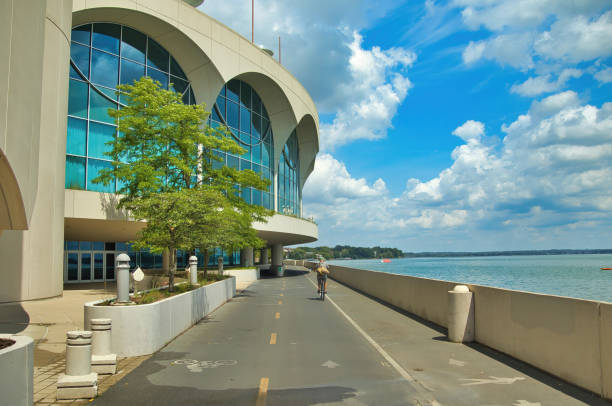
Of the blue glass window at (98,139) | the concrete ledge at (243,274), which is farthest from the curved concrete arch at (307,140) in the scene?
the blue glass window at (98,139)

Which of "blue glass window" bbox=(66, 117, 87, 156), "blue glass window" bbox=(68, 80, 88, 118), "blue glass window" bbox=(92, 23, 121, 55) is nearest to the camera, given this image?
"blue glass window" bbox=(66, 117, 87, 156)

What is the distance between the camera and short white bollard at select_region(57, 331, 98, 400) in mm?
6980

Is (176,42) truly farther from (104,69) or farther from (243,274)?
(243,274)

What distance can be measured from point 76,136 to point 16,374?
25486 mm

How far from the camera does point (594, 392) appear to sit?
22.8ft

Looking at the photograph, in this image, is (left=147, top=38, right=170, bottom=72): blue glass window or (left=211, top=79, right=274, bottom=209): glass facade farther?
(left=211, top=79, right=274, bottom=209): glass facade

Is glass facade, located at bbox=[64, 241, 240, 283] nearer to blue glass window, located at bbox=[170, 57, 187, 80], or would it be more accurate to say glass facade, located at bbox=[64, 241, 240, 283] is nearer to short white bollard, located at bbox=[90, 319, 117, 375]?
blue glass window, located at bbox=[170, 57, 187, 80]

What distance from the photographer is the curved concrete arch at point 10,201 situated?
8509 millimetres

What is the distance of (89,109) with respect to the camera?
2867cm

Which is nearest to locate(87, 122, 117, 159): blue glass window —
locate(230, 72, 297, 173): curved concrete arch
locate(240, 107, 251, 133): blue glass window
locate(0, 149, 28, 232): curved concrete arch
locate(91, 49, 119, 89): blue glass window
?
locate(91, 49, 119, 89): blue glass window

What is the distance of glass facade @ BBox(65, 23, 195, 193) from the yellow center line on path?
22.2 metres

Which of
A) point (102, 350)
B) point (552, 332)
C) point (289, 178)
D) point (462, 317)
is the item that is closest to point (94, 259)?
point (289, 178)

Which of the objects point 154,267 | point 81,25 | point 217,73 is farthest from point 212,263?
point 81,25

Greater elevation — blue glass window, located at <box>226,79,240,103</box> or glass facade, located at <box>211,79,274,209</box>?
blue glass window, located at <box>226,79,240,103</box>
